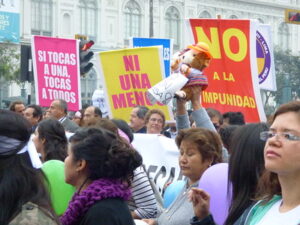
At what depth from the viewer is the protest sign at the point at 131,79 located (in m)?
8.91

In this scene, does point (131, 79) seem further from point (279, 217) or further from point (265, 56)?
point (279, 217)

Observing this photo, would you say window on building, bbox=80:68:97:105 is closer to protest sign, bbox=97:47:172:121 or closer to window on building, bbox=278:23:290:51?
window on building, bbox=278:23:290:51

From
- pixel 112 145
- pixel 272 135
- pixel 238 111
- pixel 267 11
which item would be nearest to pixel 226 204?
pixel 112 145

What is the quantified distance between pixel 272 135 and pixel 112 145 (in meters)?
0.92

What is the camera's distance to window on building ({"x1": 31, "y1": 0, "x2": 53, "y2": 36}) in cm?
4391

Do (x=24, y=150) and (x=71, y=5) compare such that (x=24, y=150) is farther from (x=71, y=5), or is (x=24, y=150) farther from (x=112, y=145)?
(x=71, y=5)

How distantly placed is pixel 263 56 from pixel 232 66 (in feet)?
4.31

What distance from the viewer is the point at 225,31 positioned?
7.52 metres

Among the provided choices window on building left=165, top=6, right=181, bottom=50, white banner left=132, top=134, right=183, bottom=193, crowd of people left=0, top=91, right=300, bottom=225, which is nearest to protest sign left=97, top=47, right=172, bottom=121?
white banner left=132, top=134, right=183, bottom=193

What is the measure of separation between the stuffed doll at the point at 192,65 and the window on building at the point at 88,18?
40.6 m

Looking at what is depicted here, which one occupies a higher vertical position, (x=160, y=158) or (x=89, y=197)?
(x=89, y=197)

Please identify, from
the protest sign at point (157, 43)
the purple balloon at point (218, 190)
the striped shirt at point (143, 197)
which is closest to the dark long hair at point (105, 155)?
the purple balloon at point (218, 190)

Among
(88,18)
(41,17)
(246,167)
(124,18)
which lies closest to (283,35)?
(124,18)

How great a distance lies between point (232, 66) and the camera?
738 centimetres
